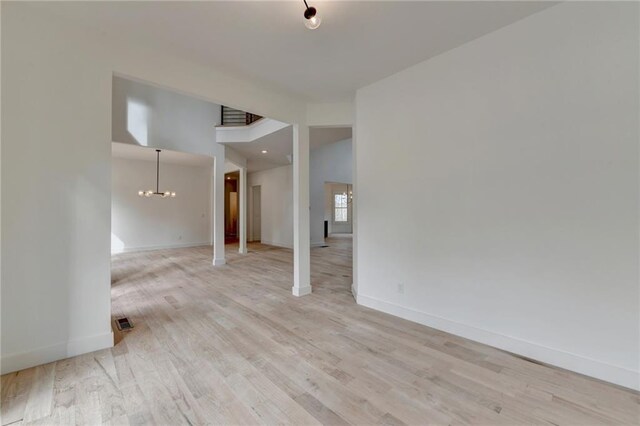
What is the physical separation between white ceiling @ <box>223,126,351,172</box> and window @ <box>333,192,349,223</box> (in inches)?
198

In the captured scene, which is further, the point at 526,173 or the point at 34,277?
the point at 526,173

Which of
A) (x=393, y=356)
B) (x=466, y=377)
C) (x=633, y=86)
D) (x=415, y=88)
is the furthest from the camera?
(x=415, y=88)

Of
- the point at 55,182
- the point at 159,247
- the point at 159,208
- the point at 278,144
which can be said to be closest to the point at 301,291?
the point at 55,182

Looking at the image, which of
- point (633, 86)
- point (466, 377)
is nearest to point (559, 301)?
point (466, 377)

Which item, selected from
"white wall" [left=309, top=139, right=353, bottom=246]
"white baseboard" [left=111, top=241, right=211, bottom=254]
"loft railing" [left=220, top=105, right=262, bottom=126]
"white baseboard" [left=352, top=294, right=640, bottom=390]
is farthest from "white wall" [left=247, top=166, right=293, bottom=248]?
"white baseboard" [left=352, top=294, right=640, bottom=390]

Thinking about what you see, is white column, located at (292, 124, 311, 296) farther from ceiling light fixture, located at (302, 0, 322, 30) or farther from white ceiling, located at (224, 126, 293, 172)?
ceiling light fixture, located at (302, 0, 322, 30)

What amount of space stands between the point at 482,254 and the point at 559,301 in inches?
23.3

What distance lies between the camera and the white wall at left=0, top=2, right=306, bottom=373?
1.88 metres

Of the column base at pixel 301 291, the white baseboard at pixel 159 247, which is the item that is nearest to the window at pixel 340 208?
the white baseboard at pixel 159 247

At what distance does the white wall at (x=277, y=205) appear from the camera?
853 centimetres

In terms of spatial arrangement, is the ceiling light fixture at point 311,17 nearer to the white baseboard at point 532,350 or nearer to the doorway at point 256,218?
the white baseboard at point 532,350

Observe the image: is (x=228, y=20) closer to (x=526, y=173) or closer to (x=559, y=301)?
(x=526, y=173)

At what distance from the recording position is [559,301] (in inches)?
76.3

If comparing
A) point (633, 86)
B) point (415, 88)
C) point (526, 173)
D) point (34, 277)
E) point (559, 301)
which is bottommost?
point (559, 301)
